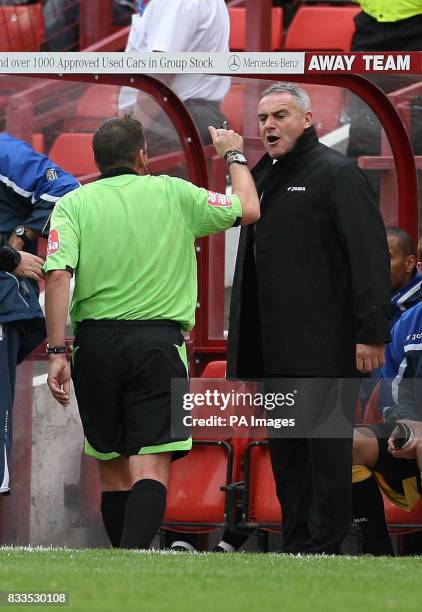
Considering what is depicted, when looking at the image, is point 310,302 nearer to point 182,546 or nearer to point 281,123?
point 281,123

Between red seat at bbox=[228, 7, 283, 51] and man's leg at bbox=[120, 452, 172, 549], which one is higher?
red seat at bbox=[228, 7, 283, 51]

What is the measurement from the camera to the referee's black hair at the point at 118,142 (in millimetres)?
5613

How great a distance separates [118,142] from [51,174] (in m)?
0.56

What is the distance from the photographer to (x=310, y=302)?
5.68m

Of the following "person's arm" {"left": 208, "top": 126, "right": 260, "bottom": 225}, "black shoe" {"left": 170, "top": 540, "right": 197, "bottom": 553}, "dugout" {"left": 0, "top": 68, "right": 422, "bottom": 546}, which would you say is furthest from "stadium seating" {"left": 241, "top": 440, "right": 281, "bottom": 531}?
"person's arm" {"left": 208, "top": 126, "right": 260, "bottom": 225}

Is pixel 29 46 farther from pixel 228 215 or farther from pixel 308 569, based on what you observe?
pixel 308 569

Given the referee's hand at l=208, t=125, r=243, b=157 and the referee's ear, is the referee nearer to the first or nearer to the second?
the referee's ear

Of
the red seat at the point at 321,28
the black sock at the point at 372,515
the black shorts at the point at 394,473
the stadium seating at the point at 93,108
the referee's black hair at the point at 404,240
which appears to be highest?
the red seat at the point at 321,28

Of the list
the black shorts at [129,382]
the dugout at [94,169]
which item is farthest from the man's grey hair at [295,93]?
the black shorts at [129,382]

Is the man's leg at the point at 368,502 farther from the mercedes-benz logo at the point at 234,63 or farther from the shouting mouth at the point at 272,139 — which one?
the mercedes-benz logo at the point at 234,63

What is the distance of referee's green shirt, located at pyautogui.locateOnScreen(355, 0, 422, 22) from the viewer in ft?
26.8

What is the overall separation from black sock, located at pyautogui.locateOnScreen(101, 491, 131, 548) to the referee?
0.18 feet

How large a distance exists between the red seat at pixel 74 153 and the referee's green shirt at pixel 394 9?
2088mm

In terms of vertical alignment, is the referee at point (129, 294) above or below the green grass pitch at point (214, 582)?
above
